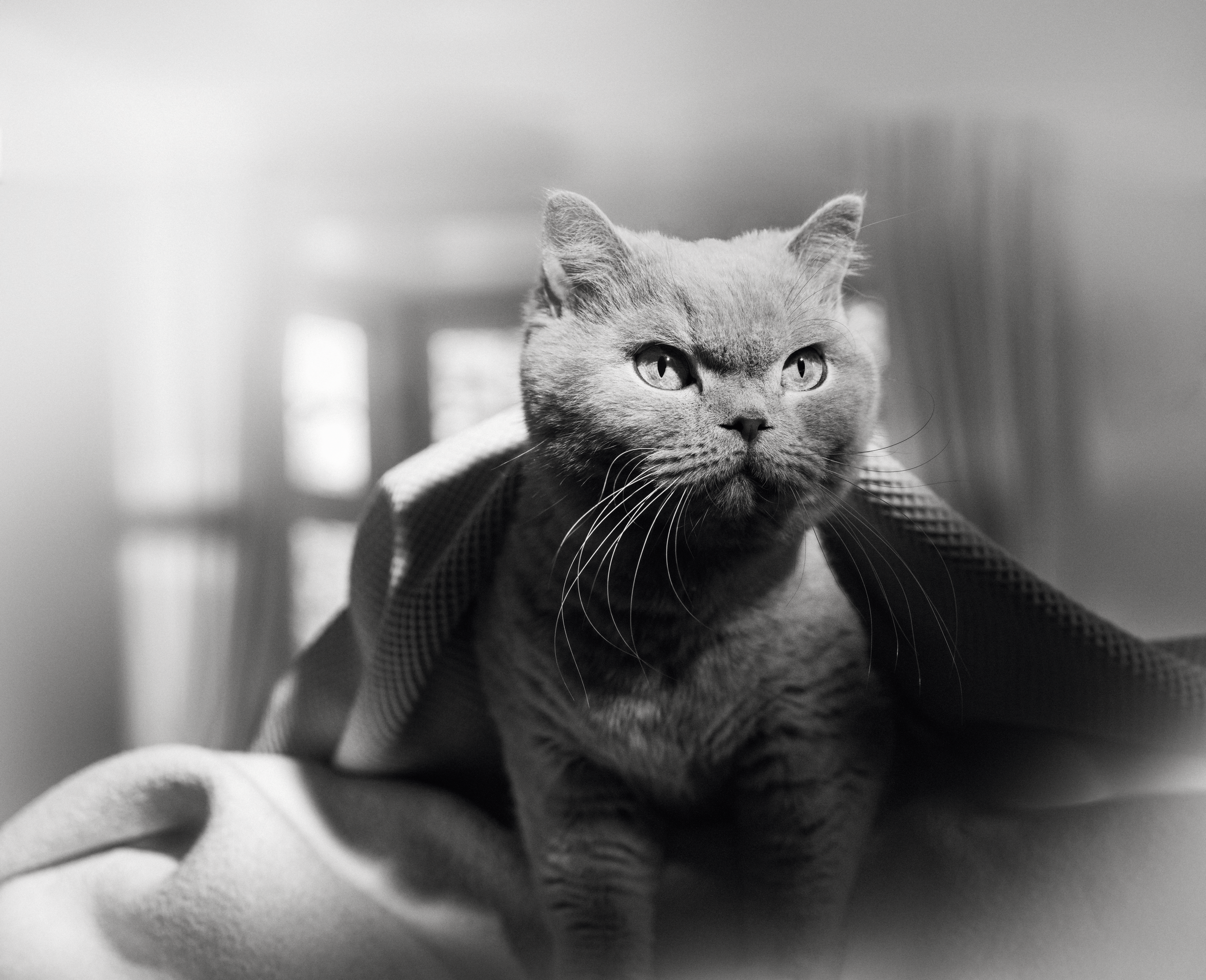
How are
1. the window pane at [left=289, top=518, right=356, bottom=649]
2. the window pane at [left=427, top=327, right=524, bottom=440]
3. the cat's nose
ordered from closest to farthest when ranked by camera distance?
the cat's nose, the window pane at [left=427, top=327, right=524, bottom=440], the window pane at [left=289, top=518, right=356, bottom=649]

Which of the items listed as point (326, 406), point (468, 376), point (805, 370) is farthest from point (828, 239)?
point (326, 406)

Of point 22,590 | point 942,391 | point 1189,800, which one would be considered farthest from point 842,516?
point 22,590

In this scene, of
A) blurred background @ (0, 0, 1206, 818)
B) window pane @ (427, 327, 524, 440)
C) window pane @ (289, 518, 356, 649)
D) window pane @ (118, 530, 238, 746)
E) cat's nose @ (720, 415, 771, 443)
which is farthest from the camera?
window pane @ (289, 518, 356, 649)

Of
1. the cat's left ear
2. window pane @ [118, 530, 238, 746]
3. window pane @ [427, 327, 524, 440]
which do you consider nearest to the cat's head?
the cat's left ear

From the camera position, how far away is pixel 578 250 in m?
0.44

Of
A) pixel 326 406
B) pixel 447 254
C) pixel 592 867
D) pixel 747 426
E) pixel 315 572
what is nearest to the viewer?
pixel 747 426

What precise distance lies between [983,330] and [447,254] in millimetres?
563

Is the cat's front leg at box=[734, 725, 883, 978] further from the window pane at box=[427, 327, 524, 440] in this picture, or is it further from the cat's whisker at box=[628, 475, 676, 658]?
the window pane at box=[427, 327, 524, 440]

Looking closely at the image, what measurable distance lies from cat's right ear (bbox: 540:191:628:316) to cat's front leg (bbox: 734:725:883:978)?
29 centimetres

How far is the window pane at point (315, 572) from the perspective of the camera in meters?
1.02

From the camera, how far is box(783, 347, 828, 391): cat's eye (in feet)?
1.38

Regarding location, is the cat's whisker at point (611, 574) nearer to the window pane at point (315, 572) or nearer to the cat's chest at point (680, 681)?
the cat's chest at point (680, 681)

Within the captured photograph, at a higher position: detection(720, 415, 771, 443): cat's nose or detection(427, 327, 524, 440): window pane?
detection(720, 415, 771, 443): cat's nose

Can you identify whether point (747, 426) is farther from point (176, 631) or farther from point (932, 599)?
point (176, 631)
